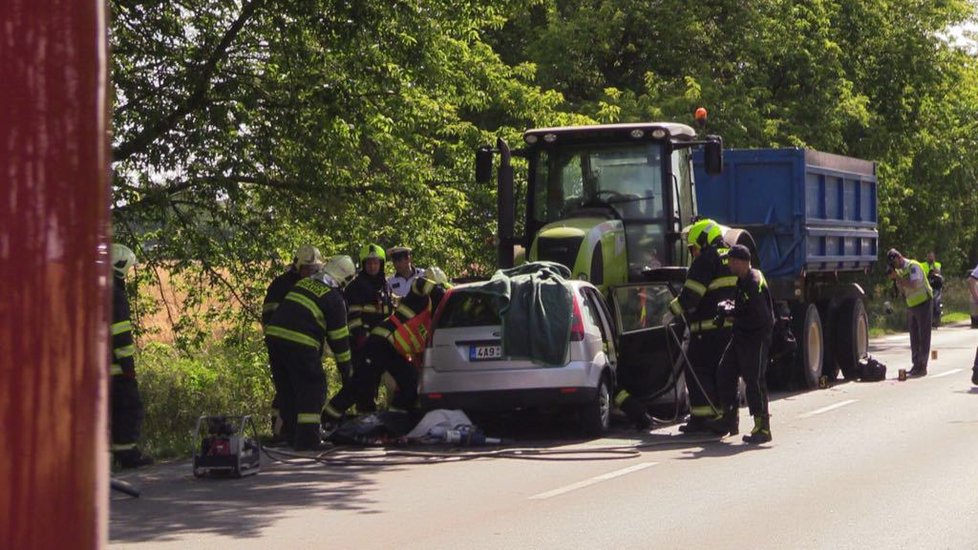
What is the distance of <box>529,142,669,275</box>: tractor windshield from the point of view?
16.2 m

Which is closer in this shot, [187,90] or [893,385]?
[187,90]

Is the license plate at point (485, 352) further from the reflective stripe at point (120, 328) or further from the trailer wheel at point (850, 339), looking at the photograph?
the trailer wheel at point (850, 339)

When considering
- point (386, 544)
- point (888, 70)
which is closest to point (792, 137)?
point (888, 70)

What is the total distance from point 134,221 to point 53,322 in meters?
16.9

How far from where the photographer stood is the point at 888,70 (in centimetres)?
3634

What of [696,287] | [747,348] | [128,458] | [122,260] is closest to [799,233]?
[696,287]

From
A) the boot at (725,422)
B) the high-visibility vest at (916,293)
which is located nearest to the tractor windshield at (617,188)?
the boot at (725,422)

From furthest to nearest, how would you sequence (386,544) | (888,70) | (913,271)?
(888,70), (913,271), (386,544)

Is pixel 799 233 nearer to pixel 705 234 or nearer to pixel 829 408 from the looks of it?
pixel 829 408

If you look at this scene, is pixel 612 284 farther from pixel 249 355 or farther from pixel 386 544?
pixel 386 544

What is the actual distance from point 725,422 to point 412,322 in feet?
10.2

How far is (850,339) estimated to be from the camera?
20.1 metres

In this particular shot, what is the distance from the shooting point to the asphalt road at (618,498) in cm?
824

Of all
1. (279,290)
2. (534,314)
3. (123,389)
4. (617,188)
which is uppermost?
(617,188)
